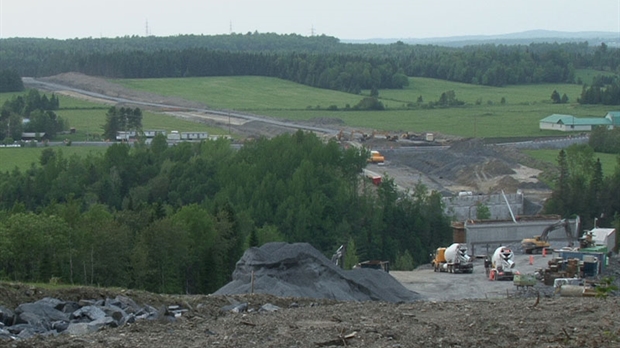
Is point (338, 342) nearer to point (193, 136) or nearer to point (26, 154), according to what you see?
point (26, 154)

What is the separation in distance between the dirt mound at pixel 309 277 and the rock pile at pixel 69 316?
707 cm

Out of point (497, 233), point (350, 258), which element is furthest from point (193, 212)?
point (497, 233)

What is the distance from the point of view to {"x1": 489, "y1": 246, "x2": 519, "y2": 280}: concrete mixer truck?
27.6 meters

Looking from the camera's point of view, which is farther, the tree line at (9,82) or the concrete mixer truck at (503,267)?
the tree line at (9,82)

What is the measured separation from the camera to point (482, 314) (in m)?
14.2

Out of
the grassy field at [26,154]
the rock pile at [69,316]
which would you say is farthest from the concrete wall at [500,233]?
the grassy field at [26,154]

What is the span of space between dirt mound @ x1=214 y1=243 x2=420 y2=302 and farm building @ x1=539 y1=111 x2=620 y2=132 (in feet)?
194

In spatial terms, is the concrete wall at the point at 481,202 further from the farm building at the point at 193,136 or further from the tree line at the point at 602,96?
the tree line at the point at 602,96

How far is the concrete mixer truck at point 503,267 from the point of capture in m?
27.6

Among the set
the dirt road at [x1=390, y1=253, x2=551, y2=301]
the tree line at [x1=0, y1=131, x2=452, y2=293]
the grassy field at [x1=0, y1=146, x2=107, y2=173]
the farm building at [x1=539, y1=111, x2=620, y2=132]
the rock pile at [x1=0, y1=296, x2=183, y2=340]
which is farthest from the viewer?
the farm building at [x1=539, y1=111, x2=620, y2=132]

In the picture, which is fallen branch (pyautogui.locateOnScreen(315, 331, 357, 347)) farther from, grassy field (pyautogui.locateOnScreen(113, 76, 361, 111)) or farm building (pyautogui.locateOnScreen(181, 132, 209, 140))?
grassy field (pyautogui.locateOnScreen(113, 76, 361, 111))

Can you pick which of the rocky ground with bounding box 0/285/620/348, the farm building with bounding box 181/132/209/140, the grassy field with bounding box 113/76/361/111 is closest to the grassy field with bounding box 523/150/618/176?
the farm building with bounding box 181/132/209/140

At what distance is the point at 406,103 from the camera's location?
107 m

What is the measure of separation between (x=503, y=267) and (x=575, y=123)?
55532mm
